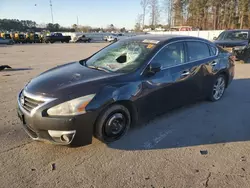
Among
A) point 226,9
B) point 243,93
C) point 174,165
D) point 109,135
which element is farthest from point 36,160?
point 226,9

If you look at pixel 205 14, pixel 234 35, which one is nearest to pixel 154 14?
pixel 205 14

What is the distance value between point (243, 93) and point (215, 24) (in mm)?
53245

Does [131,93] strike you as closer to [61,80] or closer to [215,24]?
[61,80]

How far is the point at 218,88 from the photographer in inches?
210

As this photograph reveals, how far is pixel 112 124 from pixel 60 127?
2.51 ft

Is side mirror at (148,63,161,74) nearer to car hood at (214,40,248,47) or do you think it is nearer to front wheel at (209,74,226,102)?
front wheel at (209,74,226,102)

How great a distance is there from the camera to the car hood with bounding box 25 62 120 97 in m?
2.92

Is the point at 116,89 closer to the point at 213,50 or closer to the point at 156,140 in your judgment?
the point at 156,140

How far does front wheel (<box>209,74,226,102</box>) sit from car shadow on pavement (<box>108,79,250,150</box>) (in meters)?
0.18

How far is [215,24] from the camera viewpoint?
5328 centimetres

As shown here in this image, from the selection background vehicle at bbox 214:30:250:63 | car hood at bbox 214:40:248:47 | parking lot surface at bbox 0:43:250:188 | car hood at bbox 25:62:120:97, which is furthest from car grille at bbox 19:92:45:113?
car hood at bbox 214:40:248:47

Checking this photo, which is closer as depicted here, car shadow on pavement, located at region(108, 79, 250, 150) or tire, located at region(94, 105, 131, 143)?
tire, located at region(94, 105, 131, 143)

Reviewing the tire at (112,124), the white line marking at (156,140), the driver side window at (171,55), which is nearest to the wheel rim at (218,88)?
the driver side window at (171,55)

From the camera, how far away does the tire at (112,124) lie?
3.09 metres
